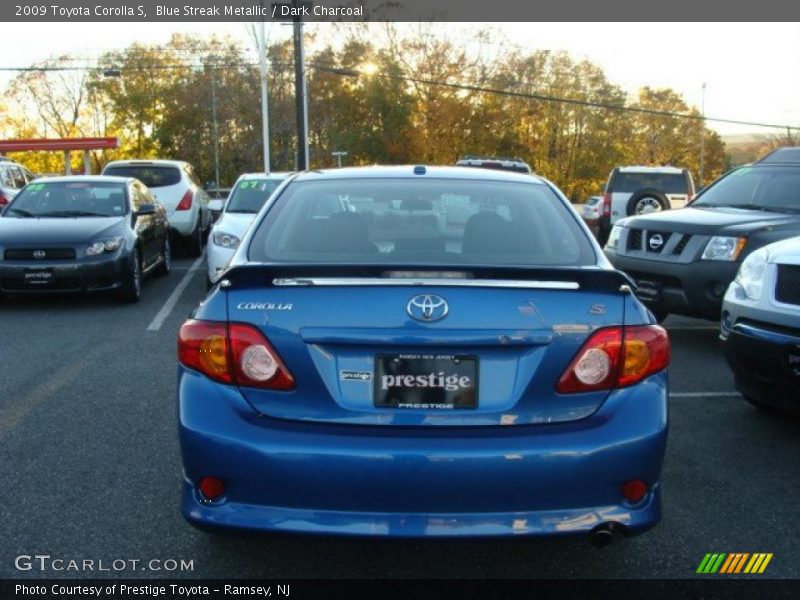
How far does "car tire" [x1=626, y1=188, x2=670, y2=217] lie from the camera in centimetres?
1441

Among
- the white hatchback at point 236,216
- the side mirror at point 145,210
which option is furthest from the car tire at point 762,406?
the side mirror at point 145,210

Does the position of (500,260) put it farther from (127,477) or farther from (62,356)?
(62,356)

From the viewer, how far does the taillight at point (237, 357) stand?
3.03 m

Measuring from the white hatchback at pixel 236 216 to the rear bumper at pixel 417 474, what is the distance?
6149mm

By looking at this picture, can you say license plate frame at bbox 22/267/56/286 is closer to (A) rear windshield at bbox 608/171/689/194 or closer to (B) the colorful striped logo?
(B) the colorful striped logo

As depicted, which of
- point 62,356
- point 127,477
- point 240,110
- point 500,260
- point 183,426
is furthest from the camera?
point 240,110

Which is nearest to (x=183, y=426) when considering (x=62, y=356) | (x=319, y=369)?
(x=319, y=369)

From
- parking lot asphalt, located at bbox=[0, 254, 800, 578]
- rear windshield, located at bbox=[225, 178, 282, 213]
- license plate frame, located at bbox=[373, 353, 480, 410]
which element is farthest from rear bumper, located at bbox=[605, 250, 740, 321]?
rear windshield, located at bbox=[225, 178, 282, 213]

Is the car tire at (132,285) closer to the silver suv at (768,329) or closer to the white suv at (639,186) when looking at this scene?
the silver suv at (768,329)

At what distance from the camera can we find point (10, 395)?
6.21m

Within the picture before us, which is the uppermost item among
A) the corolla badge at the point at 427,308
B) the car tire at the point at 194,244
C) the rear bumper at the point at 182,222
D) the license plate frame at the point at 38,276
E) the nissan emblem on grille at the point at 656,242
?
the corolla badge at the point at 427,308

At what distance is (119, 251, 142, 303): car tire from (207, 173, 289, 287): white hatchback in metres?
0.82

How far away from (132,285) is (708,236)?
6.22 meters

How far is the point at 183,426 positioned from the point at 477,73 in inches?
2048
